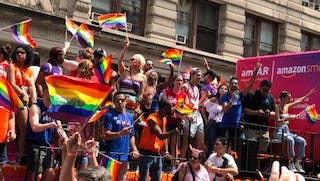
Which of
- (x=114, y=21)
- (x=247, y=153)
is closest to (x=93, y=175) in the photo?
(x=247, y=153)

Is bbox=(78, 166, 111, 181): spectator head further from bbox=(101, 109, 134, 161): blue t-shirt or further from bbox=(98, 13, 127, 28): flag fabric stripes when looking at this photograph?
bbox=(98, 13, 127, 28): flag fabric stripes

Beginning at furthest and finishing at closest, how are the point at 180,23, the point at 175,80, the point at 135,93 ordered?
the point at 180,23
the point at 175,80
the point at 135,93

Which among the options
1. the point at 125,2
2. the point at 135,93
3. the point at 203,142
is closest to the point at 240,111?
the point at 203,142

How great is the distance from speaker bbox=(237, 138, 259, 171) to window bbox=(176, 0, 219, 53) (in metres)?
11.0

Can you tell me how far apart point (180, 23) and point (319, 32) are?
824 centimetres

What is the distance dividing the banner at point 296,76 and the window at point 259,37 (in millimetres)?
10174

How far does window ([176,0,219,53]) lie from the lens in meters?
21.8

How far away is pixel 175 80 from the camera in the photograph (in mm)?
10500

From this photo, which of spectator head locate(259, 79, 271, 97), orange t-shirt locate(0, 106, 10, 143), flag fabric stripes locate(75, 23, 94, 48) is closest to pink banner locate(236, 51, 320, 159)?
spectator head locate(259, 79, 271, 97)

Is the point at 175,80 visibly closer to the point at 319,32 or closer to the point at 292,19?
the point at 292,19

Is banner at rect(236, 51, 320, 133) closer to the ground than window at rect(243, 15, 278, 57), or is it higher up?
closer to the ground

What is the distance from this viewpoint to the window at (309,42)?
26.1 metres

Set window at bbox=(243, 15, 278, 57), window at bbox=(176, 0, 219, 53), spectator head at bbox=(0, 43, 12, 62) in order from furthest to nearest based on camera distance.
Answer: window at bbox=(243, 15, 278, 57) < window at bbox=(176, 0, 219, 53) < spectator head at bbox=(0, 43, 12, 62)

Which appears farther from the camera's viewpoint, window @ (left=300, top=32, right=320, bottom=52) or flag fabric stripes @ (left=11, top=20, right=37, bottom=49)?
window @ (left=300, top=32, right=320, bottom=52)
